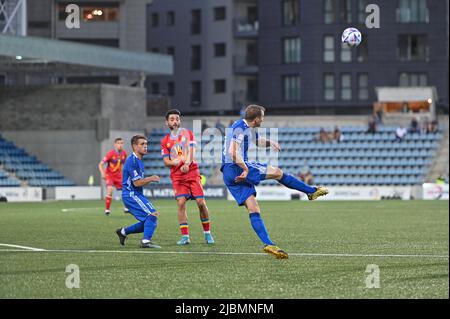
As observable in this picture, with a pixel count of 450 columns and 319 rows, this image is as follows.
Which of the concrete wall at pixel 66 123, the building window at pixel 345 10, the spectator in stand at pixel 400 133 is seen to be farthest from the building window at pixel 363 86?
the concrete wall at pixel 66 123

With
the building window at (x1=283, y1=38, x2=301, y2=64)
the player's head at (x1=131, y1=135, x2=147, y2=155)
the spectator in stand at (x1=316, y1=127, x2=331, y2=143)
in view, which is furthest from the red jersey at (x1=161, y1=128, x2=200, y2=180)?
the building window at (x1=283, y1=38, x2=301, y2=64)

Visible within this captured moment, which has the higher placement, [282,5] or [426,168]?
[282,5]

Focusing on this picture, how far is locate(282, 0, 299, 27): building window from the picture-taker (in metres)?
87.1

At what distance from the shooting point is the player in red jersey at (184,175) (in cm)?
2058

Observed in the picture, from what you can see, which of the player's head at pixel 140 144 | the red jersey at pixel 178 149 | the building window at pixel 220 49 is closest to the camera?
the player's head at pixel 140 144

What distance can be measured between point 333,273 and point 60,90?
46605mm

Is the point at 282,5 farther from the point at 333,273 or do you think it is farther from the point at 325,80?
the point at 333,273

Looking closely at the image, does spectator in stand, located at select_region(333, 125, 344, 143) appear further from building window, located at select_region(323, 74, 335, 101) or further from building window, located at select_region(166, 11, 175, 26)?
building window, located at select_region(166, 11, 175, 26)

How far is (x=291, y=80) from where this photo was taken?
87.6m

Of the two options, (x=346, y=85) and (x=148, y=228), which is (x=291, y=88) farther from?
(x=148, y=228)

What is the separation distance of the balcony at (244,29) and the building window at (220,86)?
382cm

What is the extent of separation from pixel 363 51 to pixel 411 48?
3617mm

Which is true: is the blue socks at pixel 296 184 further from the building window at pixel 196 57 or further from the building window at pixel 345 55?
the building window at pixel 196 57
